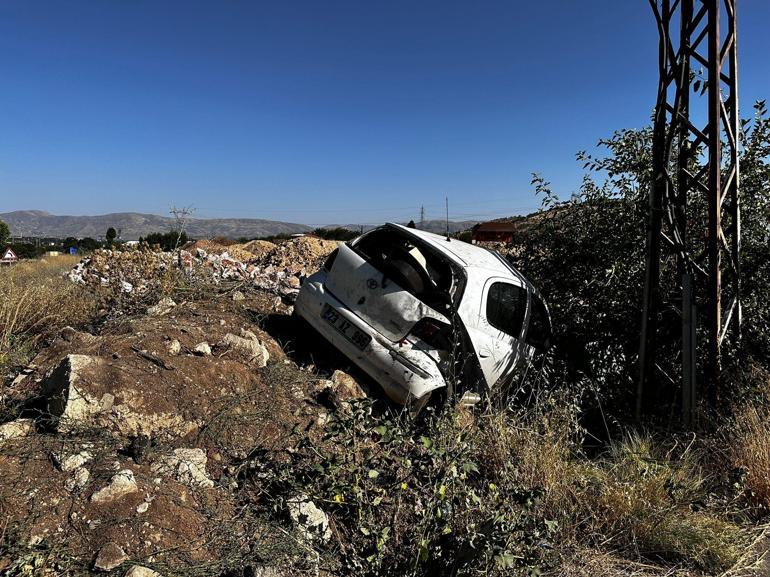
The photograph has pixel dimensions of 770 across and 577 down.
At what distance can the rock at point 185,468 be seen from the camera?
286 centimetres

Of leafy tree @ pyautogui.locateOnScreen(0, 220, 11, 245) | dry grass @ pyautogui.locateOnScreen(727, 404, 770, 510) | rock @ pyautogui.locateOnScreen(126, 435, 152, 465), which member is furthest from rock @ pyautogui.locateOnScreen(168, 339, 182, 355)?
leafy tree @ pyautogui.locateOnScreen(0, 220, 11, 245)

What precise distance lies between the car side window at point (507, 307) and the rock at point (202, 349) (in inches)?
105

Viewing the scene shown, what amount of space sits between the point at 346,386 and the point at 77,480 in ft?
7.42

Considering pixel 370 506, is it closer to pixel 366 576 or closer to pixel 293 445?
pixel 366 576

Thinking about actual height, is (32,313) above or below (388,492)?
above

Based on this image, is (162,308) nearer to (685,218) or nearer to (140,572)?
(140,572)

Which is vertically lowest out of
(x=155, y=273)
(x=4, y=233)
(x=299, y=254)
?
(x=155, y=273)

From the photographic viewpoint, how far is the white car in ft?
14.2

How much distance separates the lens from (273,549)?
2.45 m

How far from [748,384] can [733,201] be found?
175cm

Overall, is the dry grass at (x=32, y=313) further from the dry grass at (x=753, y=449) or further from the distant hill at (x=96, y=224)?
the distant hill at (x=96, y=224)

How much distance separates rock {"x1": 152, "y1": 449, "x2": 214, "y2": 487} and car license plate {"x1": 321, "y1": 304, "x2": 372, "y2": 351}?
1811 millimetres

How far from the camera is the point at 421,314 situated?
14.3 feet

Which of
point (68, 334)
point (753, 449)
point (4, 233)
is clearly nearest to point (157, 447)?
point (68, 334)
